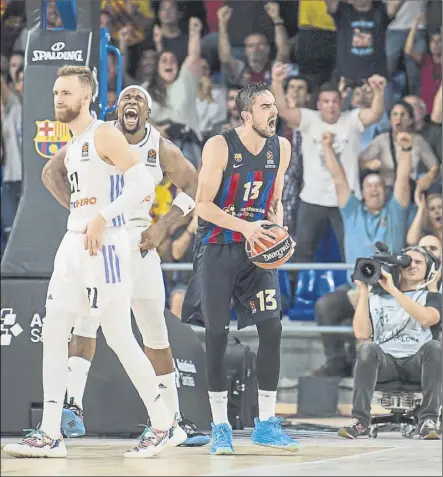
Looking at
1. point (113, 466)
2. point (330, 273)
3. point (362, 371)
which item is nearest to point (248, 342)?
point (330, 273)

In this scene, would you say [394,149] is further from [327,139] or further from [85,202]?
[85,202]

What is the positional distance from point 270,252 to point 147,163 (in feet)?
4.02

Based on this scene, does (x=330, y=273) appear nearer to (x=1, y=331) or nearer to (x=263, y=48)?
(x=263, y=48)

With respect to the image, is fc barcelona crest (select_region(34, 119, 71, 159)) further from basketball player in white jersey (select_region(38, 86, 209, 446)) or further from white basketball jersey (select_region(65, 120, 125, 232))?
white basketball jersey (select_region(65, 120, 125, 232))

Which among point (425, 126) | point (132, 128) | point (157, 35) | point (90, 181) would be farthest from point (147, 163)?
point (157, 35)

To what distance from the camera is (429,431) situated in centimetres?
738

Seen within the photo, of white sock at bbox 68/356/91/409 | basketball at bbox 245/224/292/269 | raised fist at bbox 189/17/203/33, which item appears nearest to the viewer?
basketball at bbox 245/224/292/269

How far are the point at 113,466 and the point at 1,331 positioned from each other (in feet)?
8.46

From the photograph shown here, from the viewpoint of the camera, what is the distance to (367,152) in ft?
34.6

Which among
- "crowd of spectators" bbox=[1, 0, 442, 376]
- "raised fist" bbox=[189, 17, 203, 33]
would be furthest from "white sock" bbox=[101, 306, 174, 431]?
"raised fist" bbox=[189, 17, 203, 33]

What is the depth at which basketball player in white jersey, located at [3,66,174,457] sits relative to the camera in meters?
5.38

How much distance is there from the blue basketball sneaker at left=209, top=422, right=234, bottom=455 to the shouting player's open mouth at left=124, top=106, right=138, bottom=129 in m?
1.90

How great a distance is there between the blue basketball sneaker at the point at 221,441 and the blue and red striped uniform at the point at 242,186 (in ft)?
3.28

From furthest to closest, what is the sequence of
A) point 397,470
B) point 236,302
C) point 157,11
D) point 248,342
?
1. point 157,11
2. point 248,342
3. point 236,302
4. point 397,470
